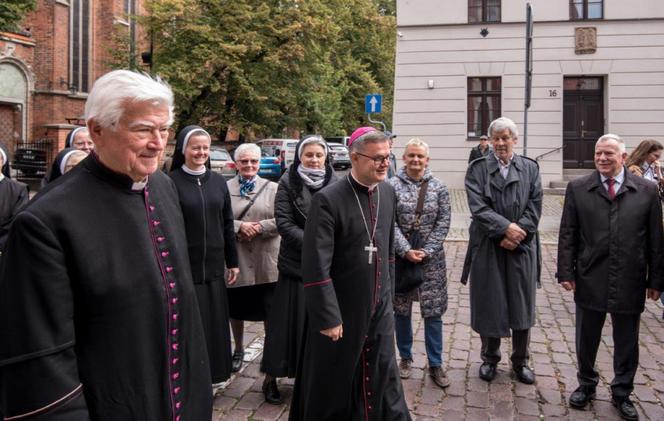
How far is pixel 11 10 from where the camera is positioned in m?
15.7

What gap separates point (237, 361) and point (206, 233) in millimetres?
1432

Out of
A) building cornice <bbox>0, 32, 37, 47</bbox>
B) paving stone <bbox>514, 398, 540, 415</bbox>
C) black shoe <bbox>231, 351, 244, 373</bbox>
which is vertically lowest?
paving stone <bbox>514, 398, 540, 415</bbox>

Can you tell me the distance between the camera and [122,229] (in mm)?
2016

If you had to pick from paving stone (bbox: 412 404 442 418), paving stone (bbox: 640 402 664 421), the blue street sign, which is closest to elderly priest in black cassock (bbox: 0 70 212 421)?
paving stone (bbox: 412 404 442 418)

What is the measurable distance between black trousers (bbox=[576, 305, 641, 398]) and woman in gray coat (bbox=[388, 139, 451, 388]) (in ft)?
3.60

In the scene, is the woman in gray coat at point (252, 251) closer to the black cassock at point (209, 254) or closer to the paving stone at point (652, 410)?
the black cassock at point (209, 254)

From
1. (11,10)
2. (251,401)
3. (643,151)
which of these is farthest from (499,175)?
(11,10)

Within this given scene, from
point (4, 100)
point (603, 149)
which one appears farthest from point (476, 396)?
point (4, 100)

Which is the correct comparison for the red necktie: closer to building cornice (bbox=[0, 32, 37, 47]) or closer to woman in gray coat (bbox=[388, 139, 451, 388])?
woman in gray coat (bbox=[388, 139, 451, 388])

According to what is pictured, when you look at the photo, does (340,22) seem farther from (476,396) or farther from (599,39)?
(476,396)

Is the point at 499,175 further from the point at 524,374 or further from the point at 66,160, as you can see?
the point at 66,160

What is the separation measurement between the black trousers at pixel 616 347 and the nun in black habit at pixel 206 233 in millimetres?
2764

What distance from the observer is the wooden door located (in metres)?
19.9

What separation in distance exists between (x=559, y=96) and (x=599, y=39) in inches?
87.7
